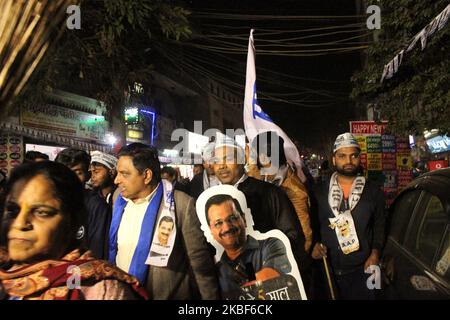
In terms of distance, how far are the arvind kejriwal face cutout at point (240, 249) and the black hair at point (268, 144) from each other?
1.65 metres

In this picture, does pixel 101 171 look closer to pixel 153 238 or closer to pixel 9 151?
pixel 153 238

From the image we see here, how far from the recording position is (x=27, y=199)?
162 cm

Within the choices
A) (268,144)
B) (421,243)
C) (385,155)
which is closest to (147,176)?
(268,144)

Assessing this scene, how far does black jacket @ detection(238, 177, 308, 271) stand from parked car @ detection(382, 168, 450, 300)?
79cm

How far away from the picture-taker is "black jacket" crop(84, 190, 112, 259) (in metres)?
2.93

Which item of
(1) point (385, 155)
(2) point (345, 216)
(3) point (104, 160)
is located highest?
(1) point (385, 155)

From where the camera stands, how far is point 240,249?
2523mm

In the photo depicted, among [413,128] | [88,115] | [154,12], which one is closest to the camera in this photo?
[154,12]

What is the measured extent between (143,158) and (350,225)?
1.97m

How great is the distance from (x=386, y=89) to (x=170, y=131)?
53.1 feet

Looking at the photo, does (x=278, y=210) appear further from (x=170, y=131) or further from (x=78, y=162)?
(x=170, y=131)

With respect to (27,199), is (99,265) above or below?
below

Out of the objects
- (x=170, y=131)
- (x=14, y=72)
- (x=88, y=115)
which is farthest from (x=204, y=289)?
(x=170, y=131)

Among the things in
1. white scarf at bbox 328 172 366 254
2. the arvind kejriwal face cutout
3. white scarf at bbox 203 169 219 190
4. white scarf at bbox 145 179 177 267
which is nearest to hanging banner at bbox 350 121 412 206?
white scarf at bbox 203 169 219 190
